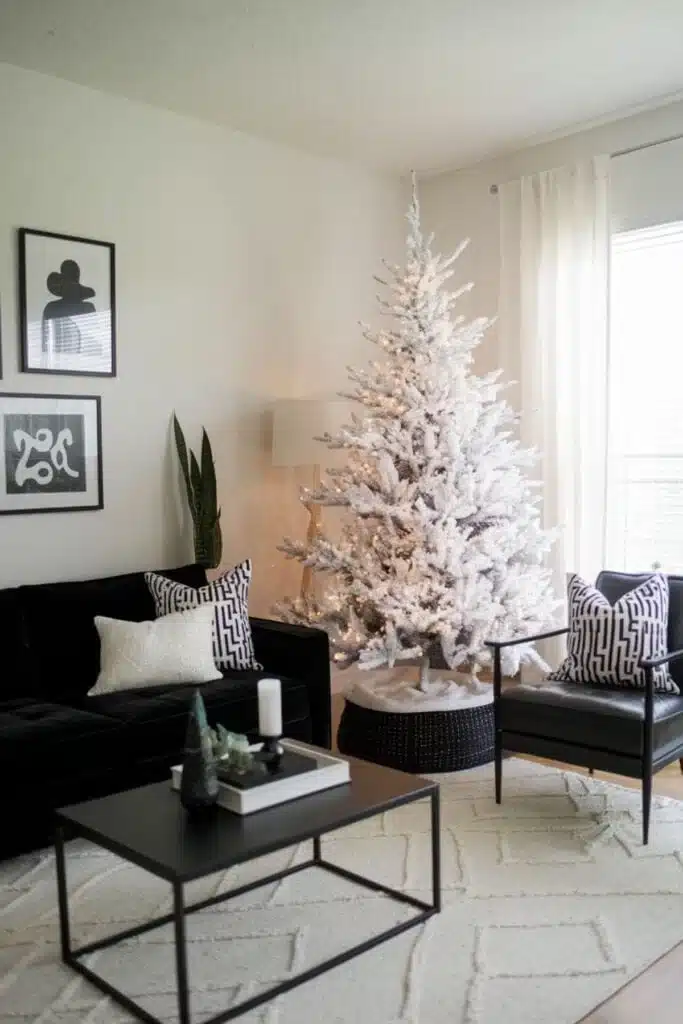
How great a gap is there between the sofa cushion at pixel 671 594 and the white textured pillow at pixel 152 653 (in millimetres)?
1618

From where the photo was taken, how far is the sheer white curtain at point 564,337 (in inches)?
184

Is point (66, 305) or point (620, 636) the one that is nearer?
point (620, 636)

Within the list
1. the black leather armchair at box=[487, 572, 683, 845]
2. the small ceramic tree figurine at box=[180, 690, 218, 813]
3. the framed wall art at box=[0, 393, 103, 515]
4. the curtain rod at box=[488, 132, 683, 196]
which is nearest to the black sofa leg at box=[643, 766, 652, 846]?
the black leather armchair at box=[487, 572, 683, 845]

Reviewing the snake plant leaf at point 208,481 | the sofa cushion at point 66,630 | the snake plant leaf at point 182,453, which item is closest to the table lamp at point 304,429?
the snake plant leaf at point 208,481

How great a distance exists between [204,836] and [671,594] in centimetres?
219

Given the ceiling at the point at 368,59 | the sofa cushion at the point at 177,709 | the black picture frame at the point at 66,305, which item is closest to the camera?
the sofa cushion at the point at 177,709

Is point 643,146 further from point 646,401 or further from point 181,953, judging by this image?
point 181,953

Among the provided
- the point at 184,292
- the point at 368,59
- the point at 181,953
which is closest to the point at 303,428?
the point at 184,292

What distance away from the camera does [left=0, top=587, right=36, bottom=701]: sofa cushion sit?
3.63 m

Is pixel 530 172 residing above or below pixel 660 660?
above

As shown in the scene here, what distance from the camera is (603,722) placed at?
3250mm

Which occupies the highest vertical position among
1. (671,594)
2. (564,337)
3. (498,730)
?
(564,337)

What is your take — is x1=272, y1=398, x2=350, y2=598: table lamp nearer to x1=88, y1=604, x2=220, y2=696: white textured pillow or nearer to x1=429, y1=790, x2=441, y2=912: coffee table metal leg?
x1=88, y1=604, x2=220, y2=696: white textured pillow

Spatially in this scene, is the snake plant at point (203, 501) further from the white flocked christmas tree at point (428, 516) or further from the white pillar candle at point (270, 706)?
the white pillar candle at point (270, 706)
